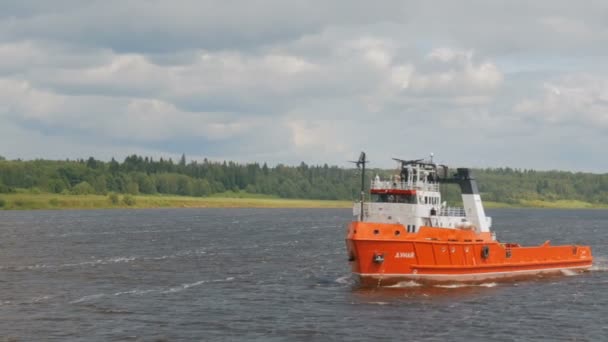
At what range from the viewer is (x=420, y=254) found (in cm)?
5316

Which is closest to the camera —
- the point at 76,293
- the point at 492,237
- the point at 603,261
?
the point at 76,293

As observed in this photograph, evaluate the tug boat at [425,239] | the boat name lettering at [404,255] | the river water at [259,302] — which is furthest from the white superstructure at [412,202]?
the river water at [259,302]

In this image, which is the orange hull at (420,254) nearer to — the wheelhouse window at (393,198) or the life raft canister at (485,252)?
the life raft canister at (485,252)

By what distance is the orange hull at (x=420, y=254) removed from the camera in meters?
52.5

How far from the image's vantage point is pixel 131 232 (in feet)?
371

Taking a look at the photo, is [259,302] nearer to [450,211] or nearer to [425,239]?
[425,239]

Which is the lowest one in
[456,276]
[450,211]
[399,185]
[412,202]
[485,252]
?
[456,276]

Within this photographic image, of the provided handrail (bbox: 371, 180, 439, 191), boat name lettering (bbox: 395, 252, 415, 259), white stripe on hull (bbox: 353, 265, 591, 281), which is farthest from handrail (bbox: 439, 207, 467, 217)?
boat name lettering (bbox: 395, 252, 415, 259)

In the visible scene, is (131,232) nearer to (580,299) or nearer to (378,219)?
(378,219)

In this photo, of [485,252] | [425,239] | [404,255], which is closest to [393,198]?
[425,239]

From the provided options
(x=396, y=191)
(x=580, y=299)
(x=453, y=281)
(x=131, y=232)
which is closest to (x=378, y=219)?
(x=396, y=191)

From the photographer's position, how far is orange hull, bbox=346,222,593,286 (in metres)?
52.5

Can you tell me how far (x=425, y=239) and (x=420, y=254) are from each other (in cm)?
108

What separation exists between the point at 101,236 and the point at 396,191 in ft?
189
